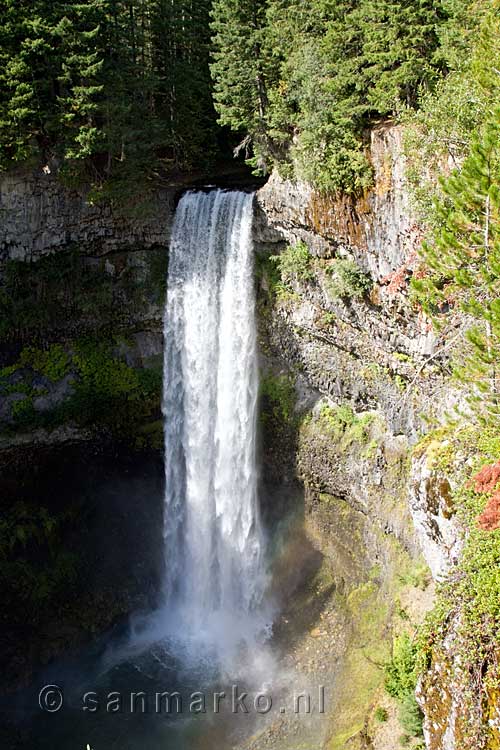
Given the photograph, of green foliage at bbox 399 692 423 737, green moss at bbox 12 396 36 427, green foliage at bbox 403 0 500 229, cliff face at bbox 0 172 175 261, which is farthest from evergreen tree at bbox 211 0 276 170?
green foliage at bbox 399 692 423 737

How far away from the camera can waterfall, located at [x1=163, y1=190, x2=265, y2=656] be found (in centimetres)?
2384

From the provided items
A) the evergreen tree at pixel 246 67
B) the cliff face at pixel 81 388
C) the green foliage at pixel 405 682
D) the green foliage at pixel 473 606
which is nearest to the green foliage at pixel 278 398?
the cliff face at pixel 81 388

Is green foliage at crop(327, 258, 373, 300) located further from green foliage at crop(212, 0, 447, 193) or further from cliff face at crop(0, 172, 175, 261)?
cliff face at crop(0, 172, 175, 261)

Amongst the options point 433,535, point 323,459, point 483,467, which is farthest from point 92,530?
point 483,467

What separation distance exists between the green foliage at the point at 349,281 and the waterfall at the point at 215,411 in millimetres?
4088

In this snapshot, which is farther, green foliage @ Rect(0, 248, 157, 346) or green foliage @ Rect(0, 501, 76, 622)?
green foliage @ Rect(0, 248, 157, 346)

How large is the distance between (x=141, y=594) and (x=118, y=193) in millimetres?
17512

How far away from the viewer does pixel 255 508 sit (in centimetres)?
2456

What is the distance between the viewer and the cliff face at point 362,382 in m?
18.0

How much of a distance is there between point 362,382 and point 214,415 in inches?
255

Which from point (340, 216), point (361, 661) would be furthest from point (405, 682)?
point (340, 216)

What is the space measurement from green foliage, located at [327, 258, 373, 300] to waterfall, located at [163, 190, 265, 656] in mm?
4088

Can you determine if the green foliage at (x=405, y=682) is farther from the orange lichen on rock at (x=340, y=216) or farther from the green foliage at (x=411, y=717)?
the orange lichen on rock at (x=340, y=216)

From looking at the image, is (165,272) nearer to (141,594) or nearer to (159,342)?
(159,342)
